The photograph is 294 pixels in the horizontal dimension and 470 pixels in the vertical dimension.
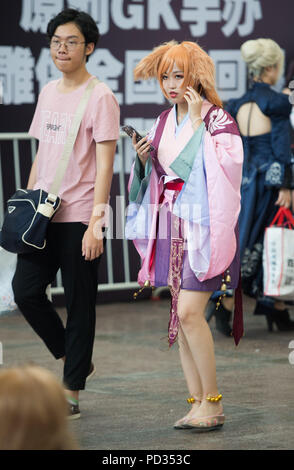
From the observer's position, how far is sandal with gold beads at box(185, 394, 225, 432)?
14.2 feet

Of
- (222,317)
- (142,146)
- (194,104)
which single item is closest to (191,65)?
(194,104)

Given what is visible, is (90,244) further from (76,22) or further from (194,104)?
(76,22)

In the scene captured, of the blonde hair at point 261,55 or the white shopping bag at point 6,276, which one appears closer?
the white shopping bag at point 6,276

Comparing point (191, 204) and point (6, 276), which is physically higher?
point (191, 204)

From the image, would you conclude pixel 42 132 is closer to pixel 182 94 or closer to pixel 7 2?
pixel 182 94

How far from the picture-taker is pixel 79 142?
4.61 m

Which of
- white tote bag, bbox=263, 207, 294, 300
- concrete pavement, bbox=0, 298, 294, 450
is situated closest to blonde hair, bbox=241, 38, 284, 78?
white tote bag, bbox=263, 207, 294, 300

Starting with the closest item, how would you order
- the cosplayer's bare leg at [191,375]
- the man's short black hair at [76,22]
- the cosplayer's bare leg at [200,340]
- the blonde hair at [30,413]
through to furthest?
the blonde hair at [30,413] → the cosplayer's bare leg at [200,340] → the cosplayer's bare leg at [191,375] → the man's short black hair at [76,22]

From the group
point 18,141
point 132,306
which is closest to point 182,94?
point 18,141

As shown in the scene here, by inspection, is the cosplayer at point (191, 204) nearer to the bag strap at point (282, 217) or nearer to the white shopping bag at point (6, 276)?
the white shopping bag at point (6, 276)

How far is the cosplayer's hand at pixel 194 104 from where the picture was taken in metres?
4.25

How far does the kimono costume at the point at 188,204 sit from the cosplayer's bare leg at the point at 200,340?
6 cm

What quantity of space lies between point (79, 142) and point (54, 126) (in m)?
0.15

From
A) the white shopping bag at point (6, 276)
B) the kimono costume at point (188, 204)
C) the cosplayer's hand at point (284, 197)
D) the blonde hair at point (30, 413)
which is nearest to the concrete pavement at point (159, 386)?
the kimono costume at point (188, 204)
